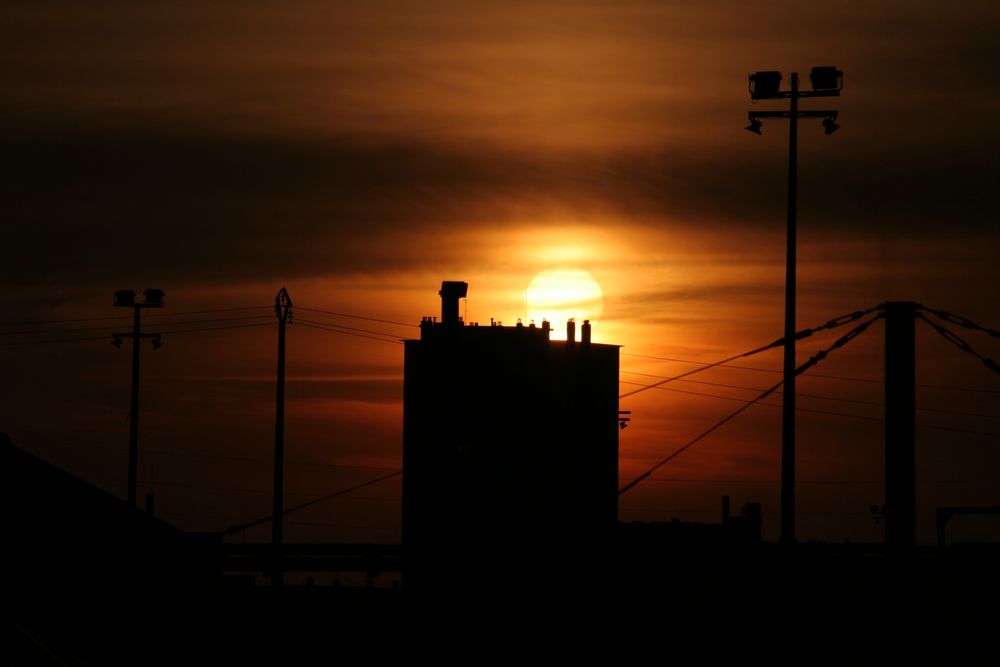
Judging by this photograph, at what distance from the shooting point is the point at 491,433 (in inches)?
2876

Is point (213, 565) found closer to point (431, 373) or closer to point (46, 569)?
point (46, 569)

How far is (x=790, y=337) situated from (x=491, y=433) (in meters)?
36.0

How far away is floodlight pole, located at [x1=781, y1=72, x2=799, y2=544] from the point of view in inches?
1495

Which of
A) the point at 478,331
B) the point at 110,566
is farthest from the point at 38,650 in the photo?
the point at 478,331

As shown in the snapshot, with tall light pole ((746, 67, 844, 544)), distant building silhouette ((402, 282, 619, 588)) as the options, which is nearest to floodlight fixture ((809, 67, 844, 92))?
tall light pole ((746, 67, 844, 544))

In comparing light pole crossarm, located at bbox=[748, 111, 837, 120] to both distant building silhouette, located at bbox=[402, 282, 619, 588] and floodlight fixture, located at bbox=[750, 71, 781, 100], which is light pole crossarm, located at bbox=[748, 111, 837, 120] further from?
distant building silhouette, located at bbox=[402, 282, 619, 588]

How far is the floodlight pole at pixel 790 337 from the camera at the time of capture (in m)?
38.0

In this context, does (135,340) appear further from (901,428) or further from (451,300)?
(901,428)

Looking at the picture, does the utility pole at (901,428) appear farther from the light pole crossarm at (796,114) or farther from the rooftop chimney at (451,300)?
the rooftop chimney at (451,300)

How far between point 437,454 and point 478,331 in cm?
696

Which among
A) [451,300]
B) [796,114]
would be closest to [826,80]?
[796,114]

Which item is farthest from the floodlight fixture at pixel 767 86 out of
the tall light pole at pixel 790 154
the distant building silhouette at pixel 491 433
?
the distant building silhouette at pixel 491 433

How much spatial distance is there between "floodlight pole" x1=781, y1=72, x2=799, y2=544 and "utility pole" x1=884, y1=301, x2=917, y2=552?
21.2 ft

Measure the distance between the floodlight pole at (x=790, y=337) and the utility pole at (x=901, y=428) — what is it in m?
6.46
